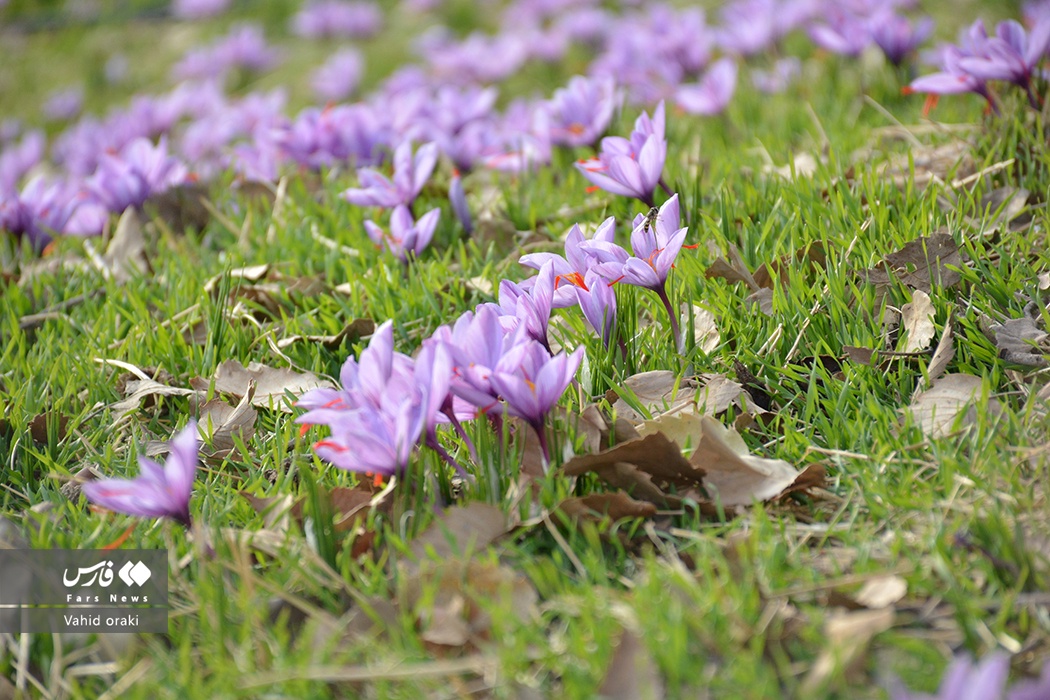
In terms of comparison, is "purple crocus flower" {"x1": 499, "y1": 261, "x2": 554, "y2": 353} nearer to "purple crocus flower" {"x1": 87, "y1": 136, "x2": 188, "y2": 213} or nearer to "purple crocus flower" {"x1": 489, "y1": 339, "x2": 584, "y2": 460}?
"purple crocus flower" {"x1": 489, "y1": 339, "x2": 584, "y2": 460}

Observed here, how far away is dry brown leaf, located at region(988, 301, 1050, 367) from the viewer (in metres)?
1.82

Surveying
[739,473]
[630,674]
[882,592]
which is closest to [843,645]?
[882,592]

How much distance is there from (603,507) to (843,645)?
0.49 metres

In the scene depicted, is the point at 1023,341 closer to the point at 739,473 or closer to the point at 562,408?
the point at 739,473

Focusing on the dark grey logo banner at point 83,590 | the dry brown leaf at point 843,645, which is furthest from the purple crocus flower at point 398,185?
the dry brown leaf at point 843,645

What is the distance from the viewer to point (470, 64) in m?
5.45

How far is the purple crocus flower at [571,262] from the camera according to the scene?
1836 mm

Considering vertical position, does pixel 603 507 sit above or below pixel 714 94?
below

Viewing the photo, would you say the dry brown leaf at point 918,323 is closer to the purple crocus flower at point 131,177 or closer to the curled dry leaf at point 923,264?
the curled dry leaf at point 923,264

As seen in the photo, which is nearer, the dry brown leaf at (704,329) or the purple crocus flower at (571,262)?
the purple crocus flower at (571,262)

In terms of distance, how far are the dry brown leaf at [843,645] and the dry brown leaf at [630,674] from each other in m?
0.20

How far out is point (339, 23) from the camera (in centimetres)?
757

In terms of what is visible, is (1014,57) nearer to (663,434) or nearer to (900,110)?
(900,110)

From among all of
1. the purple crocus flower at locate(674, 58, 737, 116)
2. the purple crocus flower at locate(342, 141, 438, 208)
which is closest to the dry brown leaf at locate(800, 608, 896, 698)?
the purple crocus flower at locate(342, 141, 438, 208)
